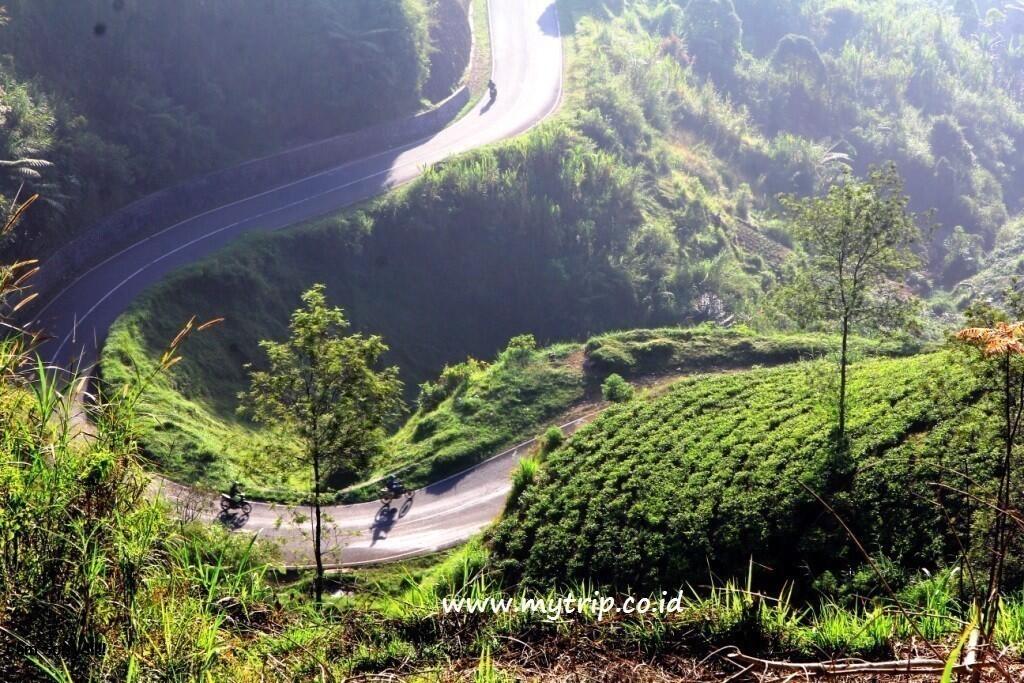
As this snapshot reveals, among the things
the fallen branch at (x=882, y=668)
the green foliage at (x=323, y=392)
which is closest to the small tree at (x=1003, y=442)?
the fallen branch at (x=882, y=668)

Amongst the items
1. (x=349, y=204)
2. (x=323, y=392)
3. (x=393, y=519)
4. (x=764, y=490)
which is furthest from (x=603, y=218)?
(x=323, y=392)

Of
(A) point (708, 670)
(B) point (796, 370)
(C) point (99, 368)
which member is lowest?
(A) point (708, 670)

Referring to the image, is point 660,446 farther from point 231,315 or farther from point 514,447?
point 231,315

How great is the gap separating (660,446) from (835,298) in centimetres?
566

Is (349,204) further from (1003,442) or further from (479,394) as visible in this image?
(1003,442)

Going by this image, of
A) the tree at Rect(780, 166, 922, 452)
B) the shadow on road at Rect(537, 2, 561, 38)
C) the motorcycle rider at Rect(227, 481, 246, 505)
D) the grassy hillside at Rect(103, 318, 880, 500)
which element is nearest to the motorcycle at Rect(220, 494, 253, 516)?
the motorcycle rider at Rect(227, 481, 246, 505)

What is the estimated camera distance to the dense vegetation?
35.1 metres

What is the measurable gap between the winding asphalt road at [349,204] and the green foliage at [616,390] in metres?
3.60

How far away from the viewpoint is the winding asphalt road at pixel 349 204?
2455 cm

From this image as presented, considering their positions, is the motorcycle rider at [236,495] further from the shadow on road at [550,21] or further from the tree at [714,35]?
the tree at [714,35]

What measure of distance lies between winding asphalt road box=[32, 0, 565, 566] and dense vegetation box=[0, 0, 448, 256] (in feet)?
8.88

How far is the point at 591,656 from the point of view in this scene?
21.5 ft

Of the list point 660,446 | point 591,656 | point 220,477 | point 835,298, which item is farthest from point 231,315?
point 591,656

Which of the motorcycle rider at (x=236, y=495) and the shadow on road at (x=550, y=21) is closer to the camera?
the motorcycle rider at (x=236, y=495)
